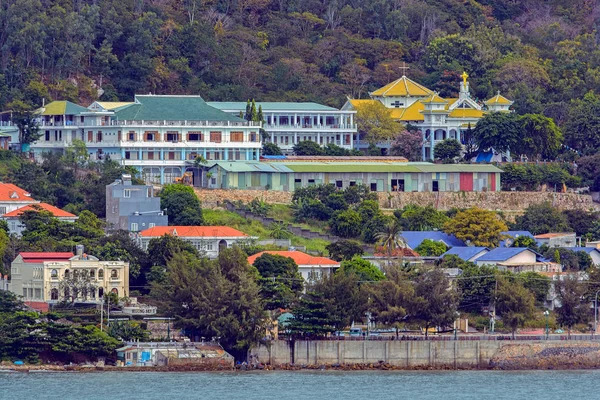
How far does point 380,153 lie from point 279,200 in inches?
518

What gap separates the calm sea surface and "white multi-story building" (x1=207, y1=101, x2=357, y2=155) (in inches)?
1459

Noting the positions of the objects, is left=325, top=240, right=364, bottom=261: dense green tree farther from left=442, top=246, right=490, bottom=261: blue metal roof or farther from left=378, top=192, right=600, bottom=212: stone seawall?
left=378, top=192, right=600, bottom=212: stone seawall

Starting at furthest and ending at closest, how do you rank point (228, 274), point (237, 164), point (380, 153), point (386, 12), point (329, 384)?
1. point (386, 12)
2. point (380, 153)
3. point (237, 164)
4. point (228, 274)
5. point (329, 384)

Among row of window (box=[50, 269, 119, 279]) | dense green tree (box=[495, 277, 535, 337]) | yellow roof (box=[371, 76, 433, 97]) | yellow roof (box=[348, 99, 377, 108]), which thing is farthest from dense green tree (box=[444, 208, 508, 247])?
yellow roof (box=[371, 76, 433, 97])

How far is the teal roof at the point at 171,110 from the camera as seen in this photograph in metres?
118

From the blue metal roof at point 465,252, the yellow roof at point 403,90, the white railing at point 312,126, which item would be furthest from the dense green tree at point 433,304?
the yellow roof at point 403,90

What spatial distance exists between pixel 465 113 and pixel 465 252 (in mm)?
23388

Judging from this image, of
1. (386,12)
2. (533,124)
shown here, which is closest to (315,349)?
(533,124)

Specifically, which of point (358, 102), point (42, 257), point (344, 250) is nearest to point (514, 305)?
point (344, 250)

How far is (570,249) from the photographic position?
4195 inches

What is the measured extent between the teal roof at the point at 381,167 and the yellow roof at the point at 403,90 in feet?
40.8

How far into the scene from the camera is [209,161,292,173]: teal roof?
113800 millimetres

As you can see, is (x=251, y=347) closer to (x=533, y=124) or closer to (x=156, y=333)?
(x=156, y=333)

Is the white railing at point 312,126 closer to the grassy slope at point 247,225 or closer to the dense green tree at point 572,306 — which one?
the grassy slope at point 247,225
